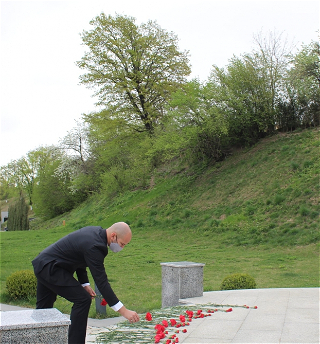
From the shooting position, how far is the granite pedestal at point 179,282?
26.1 ft

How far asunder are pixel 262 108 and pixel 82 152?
25163 mm

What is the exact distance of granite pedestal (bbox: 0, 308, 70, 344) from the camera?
3.16 meters

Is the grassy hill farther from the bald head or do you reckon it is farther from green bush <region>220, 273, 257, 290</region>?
the bald head

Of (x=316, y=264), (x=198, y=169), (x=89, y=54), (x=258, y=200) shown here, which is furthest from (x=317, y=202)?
(x=89, y=54)

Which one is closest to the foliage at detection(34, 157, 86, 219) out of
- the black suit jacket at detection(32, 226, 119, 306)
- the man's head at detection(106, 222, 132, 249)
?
the black suit jacket at detection(32, 226, 119, 306)

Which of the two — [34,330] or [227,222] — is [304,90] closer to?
[227,222]

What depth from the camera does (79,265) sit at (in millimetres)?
4383

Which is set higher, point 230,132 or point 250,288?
point 230,132

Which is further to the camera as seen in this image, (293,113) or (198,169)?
(198,169)

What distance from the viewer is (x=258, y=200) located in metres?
20.8

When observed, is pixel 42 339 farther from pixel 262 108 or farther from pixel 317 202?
pixel 262 108

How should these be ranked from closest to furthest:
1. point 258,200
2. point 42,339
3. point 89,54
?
1. point 42,339
2. point 258,200
3. point 89,54

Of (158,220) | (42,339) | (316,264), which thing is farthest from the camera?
(158,220)

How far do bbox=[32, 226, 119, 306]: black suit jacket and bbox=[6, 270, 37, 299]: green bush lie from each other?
576 cm
